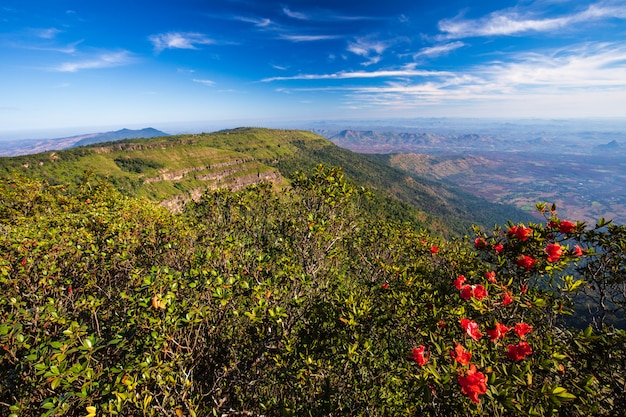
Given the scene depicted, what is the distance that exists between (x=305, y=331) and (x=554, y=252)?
296 inches

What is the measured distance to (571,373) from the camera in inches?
244

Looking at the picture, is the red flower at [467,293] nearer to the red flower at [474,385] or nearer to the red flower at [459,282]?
the red flower at [459,282]

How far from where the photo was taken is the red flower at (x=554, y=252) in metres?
7.18

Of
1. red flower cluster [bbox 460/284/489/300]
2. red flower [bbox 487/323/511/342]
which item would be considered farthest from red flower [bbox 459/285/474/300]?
red flower [bbox 487/323/511/342]

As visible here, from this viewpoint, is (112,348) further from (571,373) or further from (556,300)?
(556,300)

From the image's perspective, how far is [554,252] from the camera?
723cm

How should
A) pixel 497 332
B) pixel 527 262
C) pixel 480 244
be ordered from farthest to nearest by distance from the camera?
pixel 480 244
pixel 527 262
pixel 497 332

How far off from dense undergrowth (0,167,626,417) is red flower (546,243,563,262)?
0.03 metres

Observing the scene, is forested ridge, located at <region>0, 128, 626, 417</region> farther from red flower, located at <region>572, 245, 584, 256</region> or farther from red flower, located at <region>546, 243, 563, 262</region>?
red flower, located at <region>572, 245, 584, 256</region>

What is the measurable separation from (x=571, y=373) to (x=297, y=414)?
674 centimetres

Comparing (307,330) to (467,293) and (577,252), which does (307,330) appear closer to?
(467,293)

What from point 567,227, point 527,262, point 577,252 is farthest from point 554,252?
point 567,227

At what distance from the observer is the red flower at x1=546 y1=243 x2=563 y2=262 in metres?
7.18

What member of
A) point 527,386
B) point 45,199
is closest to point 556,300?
point 527,386
